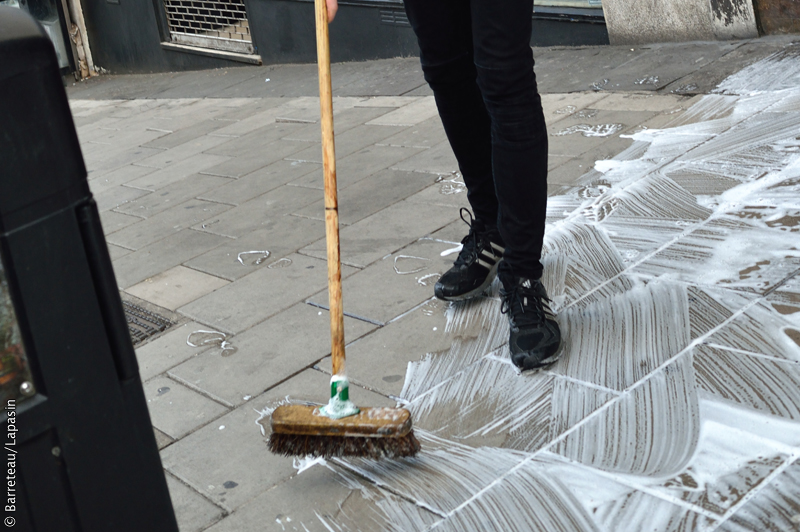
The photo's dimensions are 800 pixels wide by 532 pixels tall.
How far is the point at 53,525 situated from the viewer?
41.6 inches

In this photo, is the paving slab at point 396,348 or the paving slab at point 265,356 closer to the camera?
the paving slab at point 396,348

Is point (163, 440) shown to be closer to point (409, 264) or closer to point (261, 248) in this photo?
point (409, 264)

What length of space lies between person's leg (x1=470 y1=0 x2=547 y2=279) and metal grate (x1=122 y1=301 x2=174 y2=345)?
4.31 feet

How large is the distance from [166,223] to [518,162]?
247 cm

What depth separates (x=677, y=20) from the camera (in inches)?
207

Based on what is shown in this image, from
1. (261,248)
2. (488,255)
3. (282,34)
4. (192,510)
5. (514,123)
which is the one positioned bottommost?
(192,510)

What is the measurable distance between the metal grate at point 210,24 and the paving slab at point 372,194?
17.9 feet

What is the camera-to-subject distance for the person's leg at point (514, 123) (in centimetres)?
207

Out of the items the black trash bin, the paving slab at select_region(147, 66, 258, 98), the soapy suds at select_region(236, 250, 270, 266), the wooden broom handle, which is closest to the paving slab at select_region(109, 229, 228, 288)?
the soapy suds at select_region(236, 250, 270, 266)

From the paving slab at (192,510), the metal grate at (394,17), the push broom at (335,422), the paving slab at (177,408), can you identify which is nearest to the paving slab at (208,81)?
the metal grate at (394,17)

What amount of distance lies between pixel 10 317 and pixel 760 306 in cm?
193

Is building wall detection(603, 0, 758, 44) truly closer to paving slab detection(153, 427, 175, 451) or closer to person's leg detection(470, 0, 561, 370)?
person's leg detection(470, 0, 561, 370)

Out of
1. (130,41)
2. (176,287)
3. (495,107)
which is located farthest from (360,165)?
(130,41)

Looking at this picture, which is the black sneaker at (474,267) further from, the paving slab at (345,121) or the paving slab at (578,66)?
the paving slab at (345,121)
